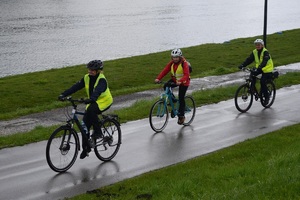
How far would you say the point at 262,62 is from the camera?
53.5 feet

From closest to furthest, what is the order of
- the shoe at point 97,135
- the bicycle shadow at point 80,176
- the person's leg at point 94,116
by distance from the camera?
the bicycle shadow at point 80,176
the person's leg at point 94,116
the shoe at point 97,135

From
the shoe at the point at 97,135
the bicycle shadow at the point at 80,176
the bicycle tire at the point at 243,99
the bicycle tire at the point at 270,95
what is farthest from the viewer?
the bicycle tire at the point at 270,95

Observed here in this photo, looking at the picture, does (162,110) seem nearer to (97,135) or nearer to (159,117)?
(159,117)

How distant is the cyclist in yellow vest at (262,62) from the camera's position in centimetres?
1628

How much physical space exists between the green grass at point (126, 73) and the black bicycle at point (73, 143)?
5.67 meters

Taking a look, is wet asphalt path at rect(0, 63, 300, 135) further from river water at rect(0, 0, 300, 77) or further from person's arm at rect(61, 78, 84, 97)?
river water at rect(0, 0, 300, 77)

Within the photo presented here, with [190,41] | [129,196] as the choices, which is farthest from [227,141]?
[190,41]

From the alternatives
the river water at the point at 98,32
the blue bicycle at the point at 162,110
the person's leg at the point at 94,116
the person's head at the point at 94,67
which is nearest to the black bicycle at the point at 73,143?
the person's leg at the point at 94,116

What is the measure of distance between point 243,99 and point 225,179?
7540 millimetres

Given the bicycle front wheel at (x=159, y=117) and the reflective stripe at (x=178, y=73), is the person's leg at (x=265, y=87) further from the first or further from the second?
the bicycle front wheel at (x=159, y=117)

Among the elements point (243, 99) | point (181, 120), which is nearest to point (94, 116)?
point (181, 120)

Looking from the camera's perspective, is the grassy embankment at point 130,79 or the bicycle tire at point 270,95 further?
the bicycle tire at point 270,95

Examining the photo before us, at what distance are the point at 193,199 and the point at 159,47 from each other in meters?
38.5

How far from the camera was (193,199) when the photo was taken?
26.3 ft
